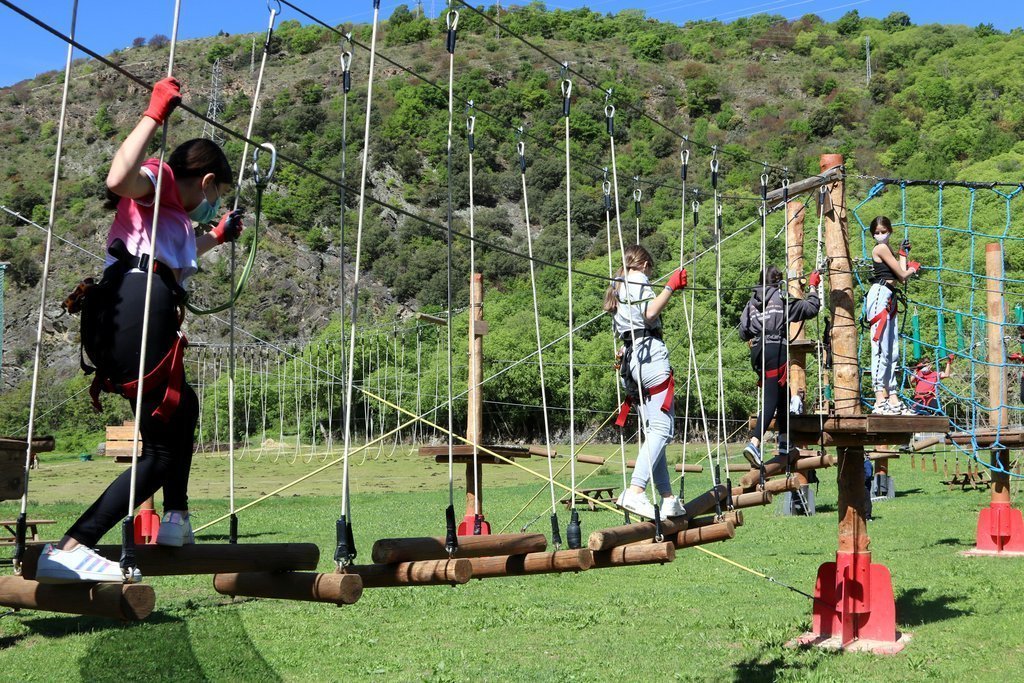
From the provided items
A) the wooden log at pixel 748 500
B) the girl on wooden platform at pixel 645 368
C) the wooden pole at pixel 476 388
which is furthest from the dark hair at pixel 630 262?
the wooden pole at pixel 476 388

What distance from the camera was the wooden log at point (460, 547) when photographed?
4.02 m

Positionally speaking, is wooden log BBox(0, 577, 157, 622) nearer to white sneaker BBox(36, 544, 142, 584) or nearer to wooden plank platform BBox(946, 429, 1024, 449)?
white sneaker BBox(36, 544, 142, 584)

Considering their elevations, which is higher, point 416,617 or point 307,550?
point 307,550

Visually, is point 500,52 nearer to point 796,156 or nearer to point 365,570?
point 796,156

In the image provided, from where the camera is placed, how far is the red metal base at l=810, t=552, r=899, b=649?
26.0 ft

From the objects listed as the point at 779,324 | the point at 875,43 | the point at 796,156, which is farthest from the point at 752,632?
the point at 875,43

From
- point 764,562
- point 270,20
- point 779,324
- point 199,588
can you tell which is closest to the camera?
point 270,20

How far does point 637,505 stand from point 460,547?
156 cm

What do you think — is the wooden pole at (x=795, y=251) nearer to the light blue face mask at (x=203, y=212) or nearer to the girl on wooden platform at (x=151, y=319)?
the light blue face mask at (x=203, y=212)

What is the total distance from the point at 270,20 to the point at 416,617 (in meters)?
5.92

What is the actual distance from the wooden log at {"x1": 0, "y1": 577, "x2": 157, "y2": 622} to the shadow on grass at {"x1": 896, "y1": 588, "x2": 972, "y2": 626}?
7.10 m

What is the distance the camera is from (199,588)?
33.5 ft

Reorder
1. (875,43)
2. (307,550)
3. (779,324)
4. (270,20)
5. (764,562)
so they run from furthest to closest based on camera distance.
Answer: (875,43) → (764,562) → (779,324) → (270,20) → (307,550)

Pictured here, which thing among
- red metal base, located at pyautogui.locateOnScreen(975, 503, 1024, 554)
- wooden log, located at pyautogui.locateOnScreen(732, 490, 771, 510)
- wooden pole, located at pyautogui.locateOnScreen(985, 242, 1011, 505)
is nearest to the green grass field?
red metal base, located at pyautogui.locateOnScreen(975, 503, 1024, 554)
